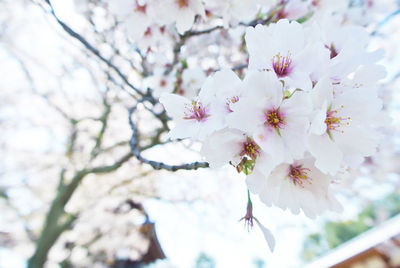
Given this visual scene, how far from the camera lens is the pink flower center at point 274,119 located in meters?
0.49

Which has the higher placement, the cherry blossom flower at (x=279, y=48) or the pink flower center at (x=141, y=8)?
the pink flower center at (x=141, y=8)

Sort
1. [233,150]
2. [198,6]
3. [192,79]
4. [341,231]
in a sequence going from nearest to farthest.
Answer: [233,150] → [198,6] → [192,79] → [341,231]

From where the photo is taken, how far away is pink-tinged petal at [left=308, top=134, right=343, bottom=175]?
45 centimetres

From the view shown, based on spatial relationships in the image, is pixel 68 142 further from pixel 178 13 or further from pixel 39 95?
pixel 178 13

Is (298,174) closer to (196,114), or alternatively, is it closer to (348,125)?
(348,125)

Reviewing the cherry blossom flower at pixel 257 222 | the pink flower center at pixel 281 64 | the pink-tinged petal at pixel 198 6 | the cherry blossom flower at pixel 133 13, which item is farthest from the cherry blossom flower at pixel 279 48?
the cherry blossom flower at pixel 133 13

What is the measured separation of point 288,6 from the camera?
1078 millimetres

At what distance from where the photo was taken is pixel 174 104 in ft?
2.10

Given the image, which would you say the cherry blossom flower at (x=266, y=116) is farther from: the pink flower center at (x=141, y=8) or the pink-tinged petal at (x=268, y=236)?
the pink flower center at (x=141, y=8)

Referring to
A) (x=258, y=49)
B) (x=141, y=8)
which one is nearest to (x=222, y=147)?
(x=258, y=49)

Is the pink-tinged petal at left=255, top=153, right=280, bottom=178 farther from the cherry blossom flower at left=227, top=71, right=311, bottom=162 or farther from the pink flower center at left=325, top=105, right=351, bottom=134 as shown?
the pink flower center at left=325, top=105, right=351, bottom=134

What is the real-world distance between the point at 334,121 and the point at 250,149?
188 millimetres

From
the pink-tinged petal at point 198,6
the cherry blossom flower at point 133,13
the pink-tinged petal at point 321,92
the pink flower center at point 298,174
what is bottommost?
the pink flower center at point 298,174

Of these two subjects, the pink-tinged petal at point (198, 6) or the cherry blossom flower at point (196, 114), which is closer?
the cherry blossom flower at point (196, 114)
